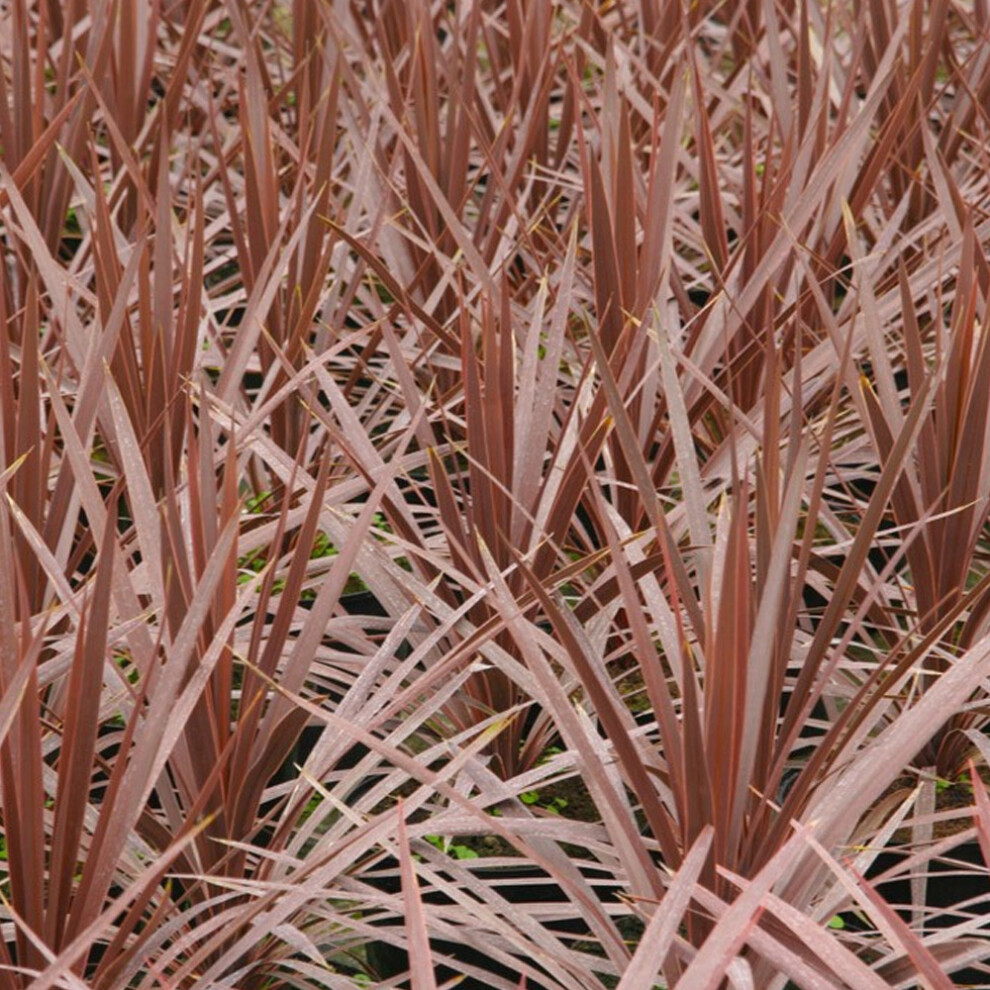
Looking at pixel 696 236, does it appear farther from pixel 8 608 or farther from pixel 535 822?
pixel 8 608

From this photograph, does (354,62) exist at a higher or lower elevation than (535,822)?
higher

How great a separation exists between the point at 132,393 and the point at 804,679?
2.11ft

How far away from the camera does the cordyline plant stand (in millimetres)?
873

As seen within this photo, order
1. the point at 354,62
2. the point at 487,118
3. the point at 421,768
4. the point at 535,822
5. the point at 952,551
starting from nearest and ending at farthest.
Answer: the point at 421,768 → the point at 535,822 → the point at 952,551 → the point at 487,118 → the point at 354,62

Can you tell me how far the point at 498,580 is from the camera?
0.95 meters

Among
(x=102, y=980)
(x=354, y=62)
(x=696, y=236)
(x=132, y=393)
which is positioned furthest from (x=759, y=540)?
(x=354, y=62)

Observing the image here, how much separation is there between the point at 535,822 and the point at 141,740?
25cm

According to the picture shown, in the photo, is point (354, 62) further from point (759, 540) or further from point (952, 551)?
point (759, 540)

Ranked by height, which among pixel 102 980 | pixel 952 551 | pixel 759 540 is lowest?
pixel 102 980

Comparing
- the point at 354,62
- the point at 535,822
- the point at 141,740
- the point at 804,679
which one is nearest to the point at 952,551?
the point at 804,679

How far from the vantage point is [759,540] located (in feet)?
3.04

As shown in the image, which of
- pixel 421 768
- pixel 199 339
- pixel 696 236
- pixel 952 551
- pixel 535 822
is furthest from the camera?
pixel 696 236

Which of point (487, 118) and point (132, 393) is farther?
point (487, 118)

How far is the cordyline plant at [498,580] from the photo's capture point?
0.87 meters
